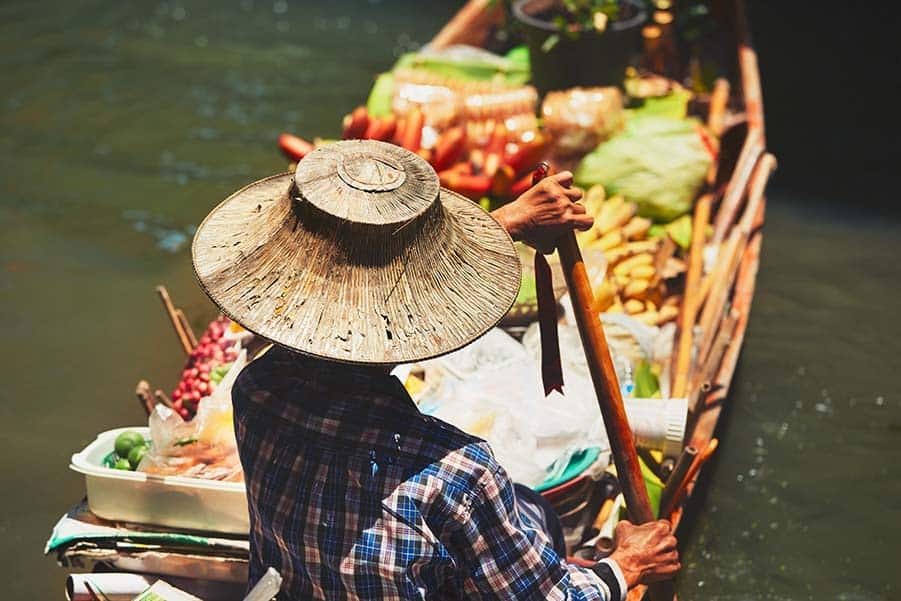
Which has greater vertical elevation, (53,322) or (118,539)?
(118,539)

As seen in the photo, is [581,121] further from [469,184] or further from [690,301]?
[690,301]

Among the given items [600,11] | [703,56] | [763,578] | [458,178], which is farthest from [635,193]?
[703,56]

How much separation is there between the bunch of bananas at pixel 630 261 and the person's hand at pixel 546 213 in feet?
4.18

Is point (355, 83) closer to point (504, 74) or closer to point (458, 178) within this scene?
point (504, 74)

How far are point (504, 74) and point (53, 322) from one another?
2652 millimetres

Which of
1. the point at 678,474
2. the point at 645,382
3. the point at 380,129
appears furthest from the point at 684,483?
the point at 380,129

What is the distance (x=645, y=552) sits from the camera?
2.17 metres

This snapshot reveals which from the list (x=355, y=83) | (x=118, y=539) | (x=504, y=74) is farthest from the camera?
(x=355, y=83)

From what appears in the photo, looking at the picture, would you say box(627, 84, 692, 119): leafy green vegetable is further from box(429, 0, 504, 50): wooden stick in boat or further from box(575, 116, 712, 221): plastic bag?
box(429, 0, 504, 50): wooden stick in boat

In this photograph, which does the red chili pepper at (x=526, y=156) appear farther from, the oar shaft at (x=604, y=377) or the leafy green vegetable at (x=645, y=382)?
the oar shaft at (x=604, y=377)

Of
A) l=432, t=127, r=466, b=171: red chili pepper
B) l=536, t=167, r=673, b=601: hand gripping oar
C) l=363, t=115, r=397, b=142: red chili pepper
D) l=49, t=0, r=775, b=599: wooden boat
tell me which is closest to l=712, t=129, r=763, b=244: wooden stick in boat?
l=49, t=0, r=775, b=599: wooden boat

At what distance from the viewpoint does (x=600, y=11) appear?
4.89m

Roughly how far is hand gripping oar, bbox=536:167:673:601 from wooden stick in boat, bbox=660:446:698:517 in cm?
20

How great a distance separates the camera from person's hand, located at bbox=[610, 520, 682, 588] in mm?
2129
